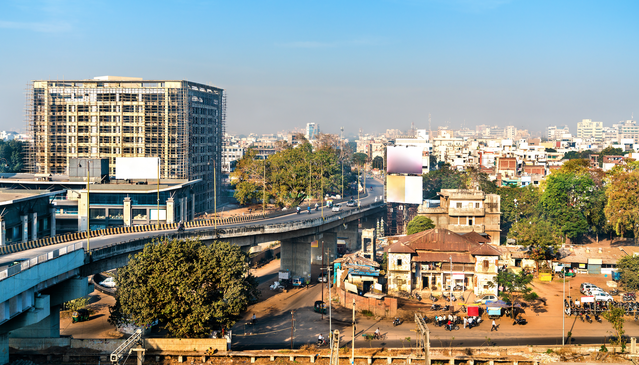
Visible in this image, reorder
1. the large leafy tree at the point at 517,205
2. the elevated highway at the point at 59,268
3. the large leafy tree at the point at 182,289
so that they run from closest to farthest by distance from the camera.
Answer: the elevated highway at the point at 59,268
the large leafy tree at the point at 182,289
the large leafy tree at the point at 517,205

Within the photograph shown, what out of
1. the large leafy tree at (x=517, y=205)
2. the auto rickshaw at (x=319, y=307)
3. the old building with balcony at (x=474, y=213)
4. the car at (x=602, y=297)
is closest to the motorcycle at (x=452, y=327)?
the auto rickshaw at (x=319, y=307)

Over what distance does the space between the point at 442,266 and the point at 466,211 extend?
19.9 meters

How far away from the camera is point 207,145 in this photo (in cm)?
12075

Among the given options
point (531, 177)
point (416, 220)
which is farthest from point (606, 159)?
point (416, 220)

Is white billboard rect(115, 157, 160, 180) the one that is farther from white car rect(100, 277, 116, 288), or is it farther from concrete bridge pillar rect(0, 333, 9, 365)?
concrete bridge pillar rect(0, 333, 9, 365)

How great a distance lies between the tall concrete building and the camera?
107 m

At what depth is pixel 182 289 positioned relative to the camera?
143ft

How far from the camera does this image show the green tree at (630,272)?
6031 cm

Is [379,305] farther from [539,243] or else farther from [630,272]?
[630,272]

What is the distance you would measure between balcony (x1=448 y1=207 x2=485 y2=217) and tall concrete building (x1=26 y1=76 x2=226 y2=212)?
47782mm

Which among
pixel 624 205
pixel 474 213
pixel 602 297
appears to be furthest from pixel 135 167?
pixel 624 205

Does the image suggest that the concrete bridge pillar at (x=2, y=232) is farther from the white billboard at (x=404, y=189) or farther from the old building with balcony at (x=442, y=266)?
the white billboard at (x=404, y=189)

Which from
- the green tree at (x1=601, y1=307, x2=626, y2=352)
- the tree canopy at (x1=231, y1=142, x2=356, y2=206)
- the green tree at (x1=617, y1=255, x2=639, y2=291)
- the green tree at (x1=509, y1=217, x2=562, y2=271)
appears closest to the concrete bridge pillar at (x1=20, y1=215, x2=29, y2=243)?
the tree canopy at (x1=231, y1=142, x2=356, y2=206)

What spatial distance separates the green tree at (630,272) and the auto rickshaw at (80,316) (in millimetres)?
55125
